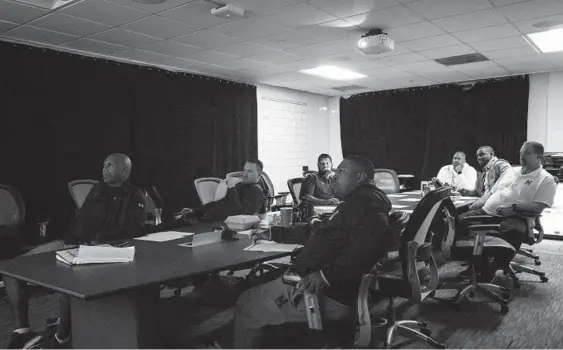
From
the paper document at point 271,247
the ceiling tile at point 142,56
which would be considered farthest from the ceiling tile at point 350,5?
the ceiling tile at point 142,56

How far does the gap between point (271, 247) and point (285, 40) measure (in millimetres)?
3554

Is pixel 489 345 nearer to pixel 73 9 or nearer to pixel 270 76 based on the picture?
pixel 73 9

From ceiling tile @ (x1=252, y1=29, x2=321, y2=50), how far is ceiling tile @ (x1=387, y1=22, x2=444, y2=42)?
962 millimetres

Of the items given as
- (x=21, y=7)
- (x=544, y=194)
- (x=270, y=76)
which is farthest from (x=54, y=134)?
(x=544, y=194)

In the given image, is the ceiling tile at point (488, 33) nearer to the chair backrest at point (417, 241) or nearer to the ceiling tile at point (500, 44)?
the ceiling tile at point (500, 44)

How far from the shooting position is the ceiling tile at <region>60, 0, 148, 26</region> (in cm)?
411

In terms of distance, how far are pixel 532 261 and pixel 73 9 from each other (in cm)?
587

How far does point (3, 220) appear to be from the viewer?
13.2 ft

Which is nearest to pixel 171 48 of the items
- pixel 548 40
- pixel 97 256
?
pixel 97 256

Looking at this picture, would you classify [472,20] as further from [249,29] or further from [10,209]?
[10,209]

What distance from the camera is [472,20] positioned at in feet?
15.7

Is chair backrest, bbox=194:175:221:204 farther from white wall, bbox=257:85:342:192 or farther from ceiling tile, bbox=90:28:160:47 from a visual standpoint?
white wall, bbox=257:85:342:192

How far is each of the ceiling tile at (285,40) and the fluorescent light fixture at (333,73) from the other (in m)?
1.57

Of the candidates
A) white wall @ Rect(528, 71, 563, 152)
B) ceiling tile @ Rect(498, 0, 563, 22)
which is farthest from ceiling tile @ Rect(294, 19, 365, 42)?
white wall @ Rect(528, 71, 563, 152)
